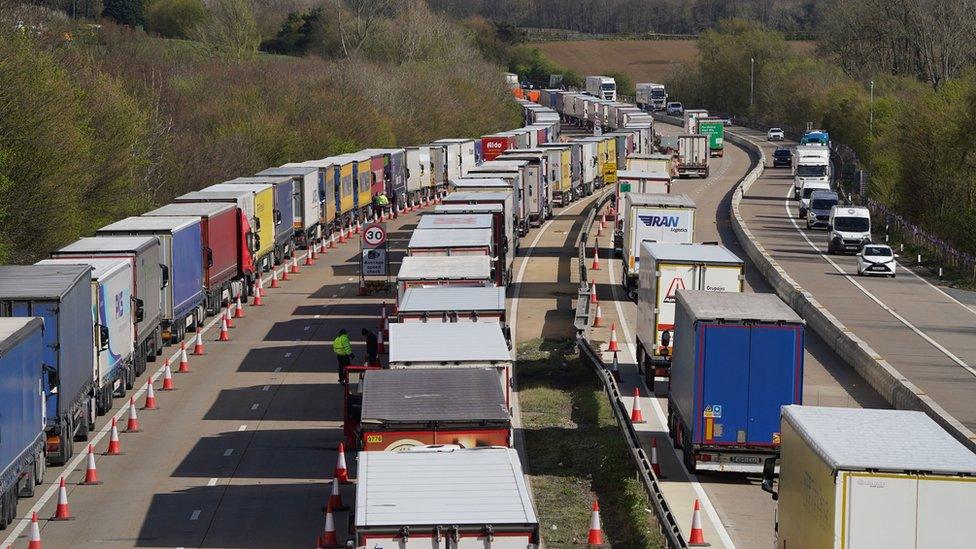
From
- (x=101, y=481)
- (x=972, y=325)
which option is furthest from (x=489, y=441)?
(x=972, y=325)

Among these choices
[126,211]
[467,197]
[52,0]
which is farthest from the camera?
[52,0]

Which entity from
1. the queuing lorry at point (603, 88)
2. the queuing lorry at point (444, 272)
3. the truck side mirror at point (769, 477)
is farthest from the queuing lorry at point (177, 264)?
the queuing lorry at point (603, 88)

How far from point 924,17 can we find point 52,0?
7619cm

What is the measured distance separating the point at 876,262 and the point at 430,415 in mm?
40569

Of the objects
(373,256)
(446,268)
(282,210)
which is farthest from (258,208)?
(446,268)

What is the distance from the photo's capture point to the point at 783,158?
377ft

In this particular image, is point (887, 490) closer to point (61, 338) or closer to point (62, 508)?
point (62, 508)

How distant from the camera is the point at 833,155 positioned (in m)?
121

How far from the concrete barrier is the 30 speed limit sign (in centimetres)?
1236

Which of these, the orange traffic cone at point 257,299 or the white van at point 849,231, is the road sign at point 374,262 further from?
the white van at point 849,231

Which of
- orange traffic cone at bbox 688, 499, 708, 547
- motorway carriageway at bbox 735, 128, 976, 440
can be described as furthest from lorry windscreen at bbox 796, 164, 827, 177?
orange traffic cone at bbox 688, 499, 708, 547

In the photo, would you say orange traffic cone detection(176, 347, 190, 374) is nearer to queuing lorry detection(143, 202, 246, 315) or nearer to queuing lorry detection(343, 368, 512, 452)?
queuing lorry detection(143, 202, 246, 315)

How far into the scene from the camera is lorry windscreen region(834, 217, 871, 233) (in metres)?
65.8

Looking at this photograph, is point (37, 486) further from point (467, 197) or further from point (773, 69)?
point (773, 69)
